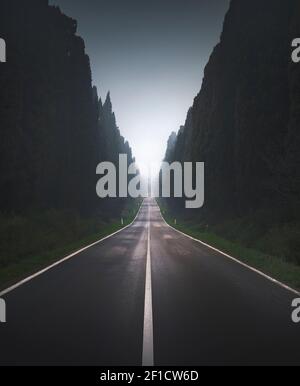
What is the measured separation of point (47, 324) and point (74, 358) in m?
1.57

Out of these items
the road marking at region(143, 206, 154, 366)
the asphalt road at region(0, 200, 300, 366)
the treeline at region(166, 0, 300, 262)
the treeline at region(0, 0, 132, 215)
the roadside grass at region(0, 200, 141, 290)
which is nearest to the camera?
the road marking at region(143, 206, 154, 366)

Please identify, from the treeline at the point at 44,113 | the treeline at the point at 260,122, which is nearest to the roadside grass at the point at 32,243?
the treeline at the point at 44,113

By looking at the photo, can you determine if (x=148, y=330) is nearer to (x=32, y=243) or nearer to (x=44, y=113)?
(x=32, y=243)

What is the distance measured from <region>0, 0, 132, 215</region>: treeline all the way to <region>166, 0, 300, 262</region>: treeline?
49.0 ft

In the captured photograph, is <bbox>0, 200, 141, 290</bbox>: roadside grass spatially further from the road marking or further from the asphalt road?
the road marking

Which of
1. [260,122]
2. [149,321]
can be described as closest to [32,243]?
[149,321]

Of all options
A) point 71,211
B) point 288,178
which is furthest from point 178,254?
point 71,211

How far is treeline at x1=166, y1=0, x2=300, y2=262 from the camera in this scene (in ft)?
60.7

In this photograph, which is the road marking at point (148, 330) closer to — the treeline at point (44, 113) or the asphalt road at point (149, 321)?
the asphalt road at point (149, 321)

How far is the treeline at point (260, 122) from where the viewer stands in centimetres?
1852

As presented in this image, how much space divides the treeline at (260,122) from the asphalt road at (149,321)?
270 inches

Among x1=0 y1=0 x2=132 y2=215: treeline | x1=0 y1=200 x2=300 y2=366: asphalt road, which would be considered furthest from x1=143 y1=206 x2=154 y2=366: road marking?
x1=0 y1=0 x2=132 y2=215: treeline

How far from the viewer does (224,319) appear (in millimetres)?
6695
